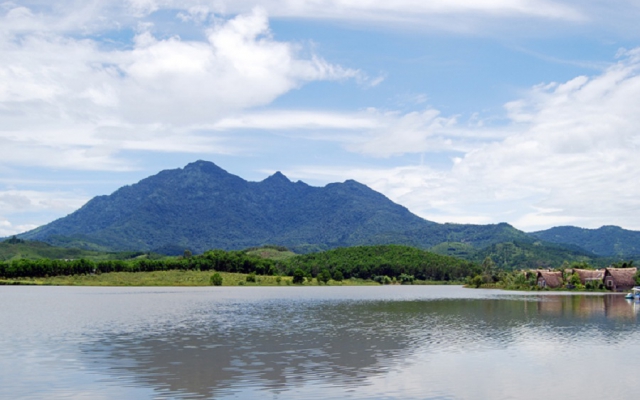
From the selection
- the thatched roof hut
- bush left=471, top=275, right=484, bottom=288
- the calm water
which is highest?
the thatched roof hut

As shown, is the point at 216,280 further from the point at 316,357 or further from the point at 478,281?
the point at 316,357

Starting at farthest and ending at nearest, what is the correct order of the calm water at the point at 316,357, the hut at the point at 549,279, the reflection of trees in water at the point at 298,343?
the hut at the point at 549,279 < the reflection of trees in water at the point at 298,343 < the calm water at the point at 316,357

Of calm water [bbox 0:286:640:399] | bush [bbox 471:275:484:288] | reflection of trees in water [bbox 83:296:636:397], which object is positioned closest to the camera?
calm water [bbox 0:286:640:399]

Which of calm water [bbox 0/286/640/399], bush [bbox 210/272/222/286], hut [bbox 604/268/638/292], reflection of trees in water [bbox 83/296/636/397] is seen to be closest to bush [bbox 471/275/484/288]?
hut [bbox 604/268/638/292]

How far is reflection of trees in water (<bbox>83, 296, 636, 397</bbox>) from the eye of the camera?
32281 mm

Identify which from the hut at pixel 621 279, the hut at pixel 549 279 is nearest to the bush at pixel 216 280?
the hut at pixel 549 279

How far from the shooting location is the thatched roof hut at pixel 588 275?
15188 cm

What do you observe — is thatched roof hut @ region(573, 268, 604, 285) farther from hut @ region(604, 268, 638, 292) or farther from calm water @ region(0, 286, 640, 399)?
calm water @ region(0, 286, 640, 399)

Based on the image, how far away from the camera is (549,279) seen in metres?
155

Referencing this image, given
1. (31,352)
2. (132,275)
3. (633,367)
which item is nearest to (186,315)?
(31,352)

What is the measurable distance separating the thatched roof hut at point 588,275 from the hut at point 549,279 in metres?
5.12

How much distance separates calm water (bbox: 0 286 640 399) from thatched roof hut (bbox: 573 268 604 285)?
91014mm

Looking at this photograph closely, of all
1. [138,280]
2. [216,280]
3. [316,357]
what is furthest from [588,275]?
[316,357]

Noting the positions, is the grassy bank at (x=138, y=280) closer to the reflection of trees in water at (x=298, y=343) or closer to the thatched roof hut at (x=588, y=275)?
the thatched roof hut at (x=588, y=275)
